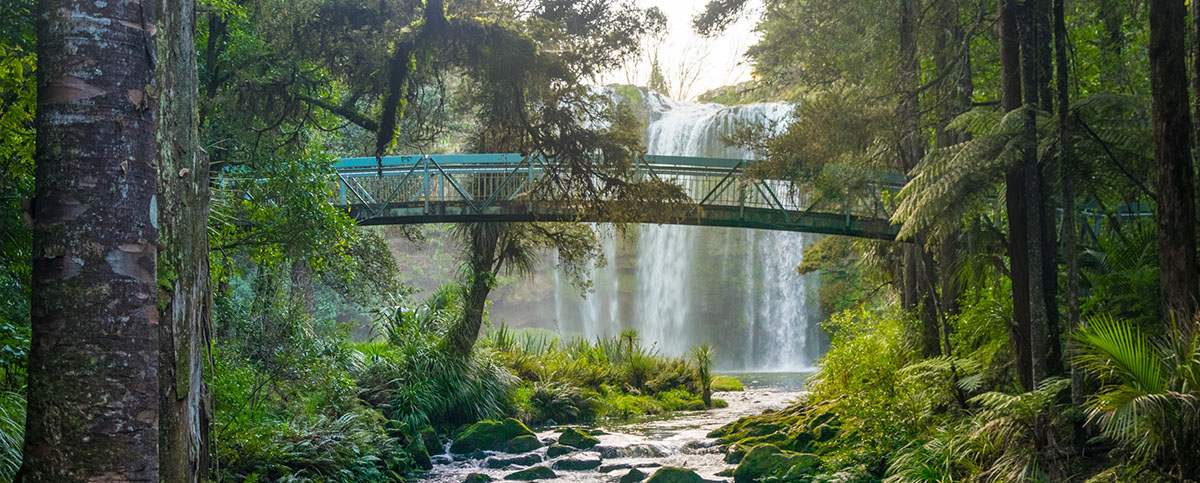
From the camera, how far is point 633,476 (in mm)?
9531

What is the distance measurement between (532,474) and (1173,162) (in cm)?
703

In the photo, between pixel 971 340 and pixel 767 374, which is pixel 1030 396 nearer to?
pixel 971 340

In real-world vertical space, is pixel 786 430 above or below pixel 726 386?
above

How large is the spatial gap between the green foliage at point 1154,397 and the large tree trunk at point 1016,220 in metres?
1.84

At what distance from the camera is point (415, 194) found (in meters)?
16.8

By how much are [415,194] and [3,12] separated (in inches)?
445

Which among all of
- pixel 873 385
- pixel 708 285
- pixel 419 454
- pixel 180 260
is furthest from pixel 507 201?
pixel 708 285

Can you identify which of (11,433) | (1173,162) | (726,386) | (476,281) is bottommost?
(726,386)

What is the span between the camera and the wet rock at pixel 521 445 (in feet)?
36.7

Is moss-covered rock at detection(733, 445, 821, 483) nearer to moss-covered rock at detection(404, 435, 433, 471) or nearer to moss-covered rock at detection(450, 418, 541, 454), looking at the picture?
moss-covered rock at detection(450, 418, 541, 454)

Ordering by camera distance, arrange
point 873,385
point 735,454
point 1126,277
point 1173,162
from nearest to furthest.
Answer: point 1173,162, point 1126,277, point 873,385, point 735,454

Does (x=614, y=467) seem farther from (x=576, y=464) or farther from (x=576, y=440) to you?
(x=576, y=440)

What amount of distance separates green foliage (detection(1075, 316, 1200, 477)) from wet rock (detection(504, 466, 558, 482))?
236 inches

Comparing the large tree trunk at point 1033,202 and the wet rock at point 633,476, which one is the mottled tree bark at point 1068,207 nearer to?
the large tree trunk at point 1033,202
